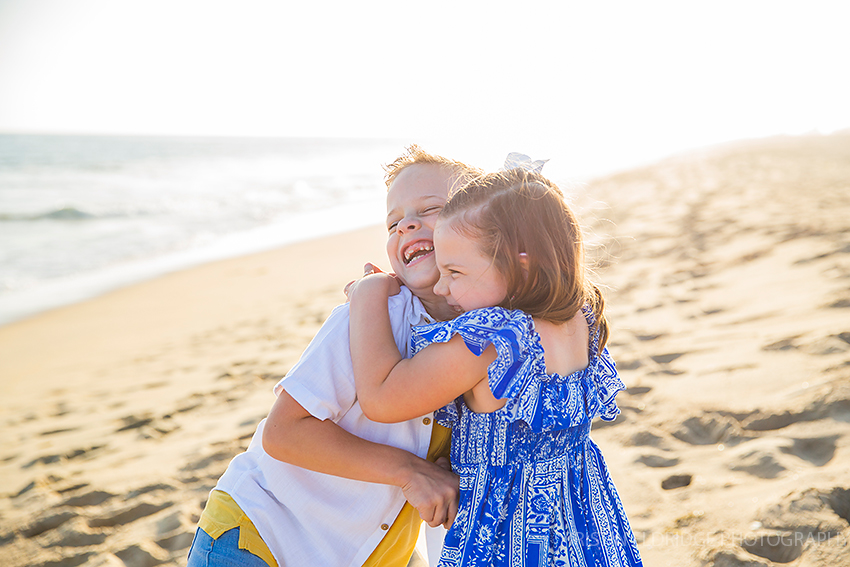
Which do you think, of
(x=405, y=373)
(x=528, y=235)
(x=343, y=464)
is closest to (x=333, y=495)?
(x=343, y=464)

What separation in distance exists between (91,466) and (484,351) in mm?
3027

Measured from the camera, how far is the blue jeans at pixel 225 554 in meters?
1.51

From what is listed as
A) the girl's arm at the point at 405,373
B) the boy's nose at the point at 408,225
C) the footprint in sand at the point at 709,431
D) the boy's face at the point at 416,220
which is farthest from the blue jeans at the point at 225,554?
the footprint in sand at the point at 709,431

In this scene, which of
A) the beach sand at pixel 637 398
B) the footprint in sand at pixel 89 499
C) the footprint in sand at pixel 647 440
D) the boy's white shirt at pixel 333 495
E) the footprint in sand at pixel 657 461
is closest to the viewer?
the boy's white shirt at pixel 333 495

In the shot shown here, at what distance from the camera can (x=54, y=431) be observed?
13.4ft

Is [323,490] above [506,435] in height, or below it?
below

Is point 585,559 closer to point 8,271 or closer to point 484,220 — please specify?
→ point 484,220

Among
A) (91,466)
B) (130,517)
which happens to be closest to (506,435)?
(130,517)

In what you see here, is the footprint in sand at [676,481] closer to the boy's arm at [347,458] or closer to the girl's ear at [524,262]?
the boy's arm at [347,458]

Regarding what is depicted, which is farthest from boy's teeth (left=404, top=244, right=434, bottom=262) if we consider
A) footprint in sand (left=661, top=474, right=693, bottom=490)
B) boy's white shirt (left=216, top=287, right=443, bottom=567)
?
footprint in sand (left=661, top=474, right=693, bottom=490)

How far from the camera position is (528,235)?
1.39m

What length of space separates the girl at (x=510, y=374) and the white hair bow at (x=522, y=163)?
108 mm

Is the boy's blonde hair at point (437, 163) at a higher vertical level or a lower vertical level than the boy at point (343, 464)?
higher

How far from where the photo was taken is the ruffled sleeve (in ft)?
4.38
